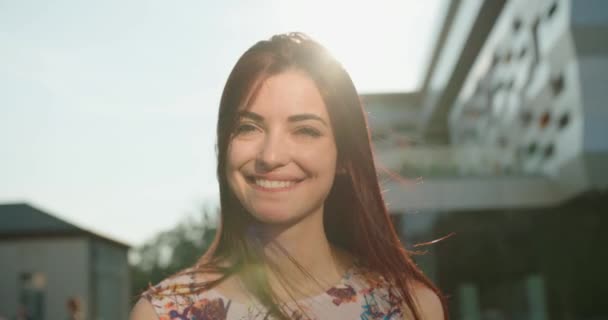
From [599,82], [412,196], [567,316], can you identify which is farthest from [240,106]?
[599,82]

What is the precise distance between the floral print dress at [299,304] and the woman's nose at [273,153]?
0.30 meters

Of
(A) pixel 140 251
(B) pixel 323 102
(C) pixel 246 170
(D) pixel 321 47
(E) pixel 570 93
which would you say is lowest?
(A) pixel 140 251

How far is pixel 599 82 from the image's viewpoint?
18781 mm

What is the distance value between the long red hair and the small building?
26308 millimetres

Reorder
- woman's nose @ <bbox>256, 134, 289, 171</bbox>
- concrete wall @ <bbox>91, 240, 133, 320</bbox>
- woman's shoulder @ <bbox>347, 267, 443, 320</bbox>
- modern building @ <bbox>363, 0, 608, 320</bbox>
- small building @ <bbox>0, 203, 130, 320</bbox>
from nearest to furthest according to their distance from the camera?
1. woman's nose @ <bbox>256, 134, 289, 171</bbox>
2. woman's shoulder @ <bbox>347, 267, 443, 320</bbox>
3. modern building @ <bbox>363, 0, 608, 320</bbox>
4. small building @ <bbox>0, 203, 130, 320</bbox>
5. concrete wall @ <bbox>91, 240, 133, 320</bbox>

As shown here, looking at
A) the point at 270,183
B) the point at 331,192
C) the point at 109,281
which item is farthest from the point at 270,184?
the point at 109,281

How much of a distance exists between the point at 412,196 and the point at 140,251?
1542 inches

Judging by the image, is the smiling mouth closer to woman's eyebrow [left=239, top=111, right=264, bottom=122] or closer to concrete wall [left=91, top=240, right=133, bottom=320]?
woman's eyebrow [left=239, top=111, right=264, bottom=122]

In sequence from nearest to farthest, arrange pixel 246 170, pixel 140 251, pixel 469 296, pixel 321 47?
pixel 246 170, pixel 321 47, pixel 469 296, pixel 140 251

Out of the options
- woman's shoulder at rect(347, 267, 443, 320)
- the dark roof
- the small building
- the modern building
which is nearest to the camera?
woman's shoulder at rect(347, 267, 443, 320)

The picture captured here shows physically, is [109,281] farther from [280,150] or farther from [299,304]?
[280,150]

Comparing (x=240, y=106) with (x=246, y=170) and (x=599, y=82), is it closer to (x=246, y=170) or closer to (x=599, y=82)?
(x=246, y=170)

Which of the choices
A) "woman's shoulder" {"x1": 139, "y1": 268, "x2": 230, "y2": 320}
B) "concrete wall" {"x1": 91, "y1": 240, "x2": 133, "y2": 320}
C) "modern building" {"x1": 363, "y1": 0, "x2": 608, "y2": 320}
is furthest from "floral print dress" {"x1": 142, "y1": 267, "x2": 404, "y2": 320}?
"concrete wall" {"x1": 91, "y1": 240, "x2": 133, "y2": 320}

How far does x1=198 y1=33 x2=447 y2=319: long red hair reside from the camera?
147 centimetres
